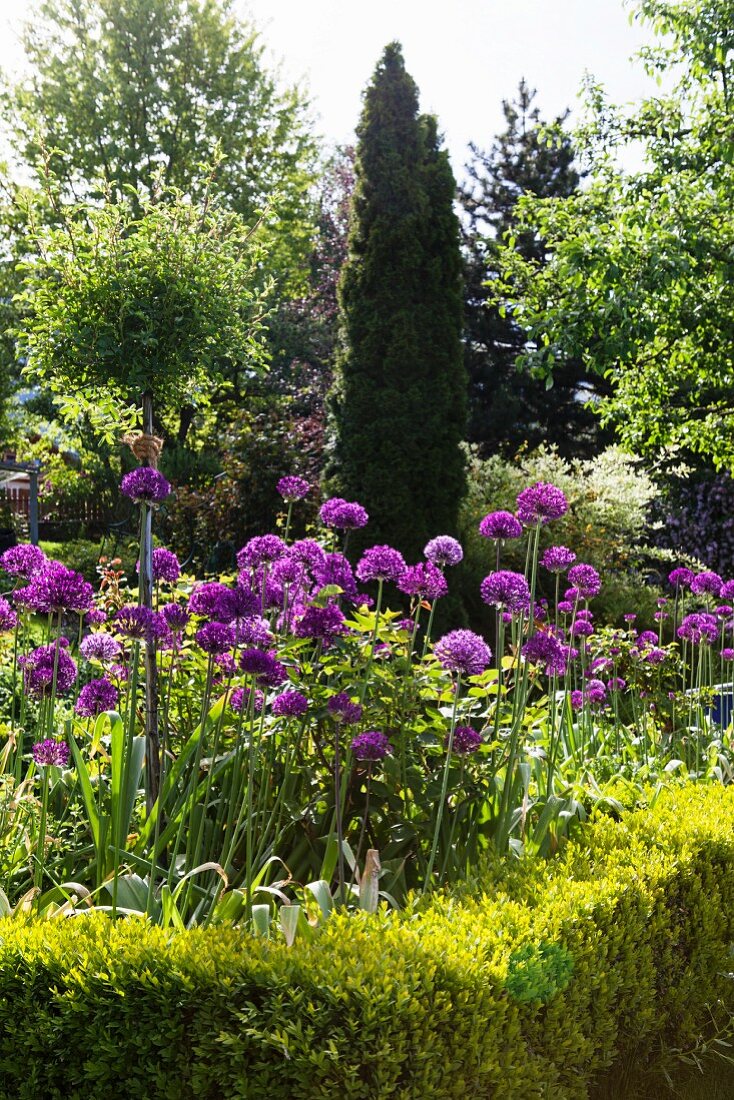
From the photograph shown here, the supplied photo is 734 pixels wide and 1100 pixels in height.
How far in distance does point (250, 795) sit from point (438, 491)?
6.65 metres

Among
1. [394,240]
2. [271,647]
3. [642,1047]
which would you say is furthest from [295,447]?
[642,1047]

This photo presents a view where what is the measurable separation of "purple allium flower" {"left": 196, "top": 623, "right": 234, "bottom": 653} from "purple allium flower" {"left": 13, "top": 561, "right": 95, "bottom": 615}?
1.19 feet

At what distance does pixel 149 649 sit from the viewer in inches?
128

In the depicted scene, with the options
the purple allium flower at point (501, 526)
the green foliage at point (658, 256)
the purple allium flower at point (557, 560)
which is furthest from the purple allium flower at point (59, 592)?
the green foliage at point (658, 256)

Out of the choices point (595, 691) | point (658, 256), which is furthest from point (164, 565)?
point (658, 256)

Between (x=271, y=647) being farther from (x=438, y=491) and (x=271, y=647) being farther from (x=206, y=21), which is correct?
(x=206, y=21)

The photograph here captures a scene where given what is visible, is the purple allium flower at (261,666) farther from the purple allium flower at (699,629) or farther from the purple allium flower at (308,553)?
the purple allium flower at (699,629)

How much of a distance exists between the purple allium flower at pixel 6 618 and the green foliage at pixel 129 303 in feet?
3.03

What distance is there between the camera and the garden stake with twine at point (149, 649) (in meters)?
3.29

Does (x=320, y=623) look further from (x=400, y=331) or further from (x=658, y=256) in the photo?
(x=400, y=331)

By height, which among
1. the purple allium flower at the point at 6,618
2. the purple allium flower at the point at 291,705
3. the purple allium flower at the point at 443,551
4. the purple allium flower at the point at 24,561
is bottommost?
the purple allium flower at the point at 291,705

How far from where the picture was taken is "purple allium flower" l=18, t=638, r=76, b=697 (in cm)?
307

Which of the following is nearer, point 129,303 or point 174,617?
point 174,617

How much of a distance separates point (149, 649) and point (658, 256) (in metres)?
5.02
